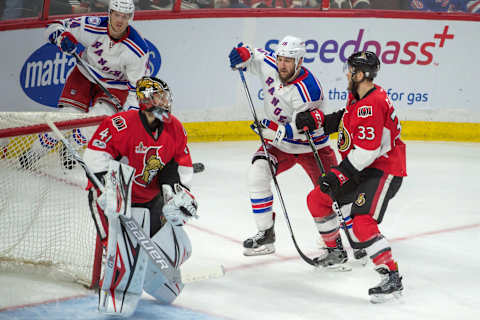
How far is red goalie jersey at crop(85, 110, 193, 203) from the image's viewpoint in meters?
3.10

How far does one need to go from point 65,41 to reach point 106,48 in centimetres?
26

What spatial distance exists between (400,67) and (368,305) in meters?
3.76

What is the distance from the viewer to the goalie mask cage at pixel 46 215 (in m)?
3.49

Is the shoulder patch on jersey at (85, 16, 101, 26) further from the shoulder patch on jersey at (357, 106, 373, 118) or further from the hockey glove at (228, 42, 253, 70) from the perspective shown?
the shoulder patch on jersey at (357, 106, 373, 118)

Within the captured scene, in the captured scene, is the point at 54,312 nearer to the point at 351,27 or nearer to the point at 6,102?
the point at 6,102

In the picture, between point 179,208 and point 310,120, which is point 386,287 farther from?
point 179,208

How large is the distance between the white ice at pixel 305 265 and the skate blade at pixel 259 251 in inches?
1.1

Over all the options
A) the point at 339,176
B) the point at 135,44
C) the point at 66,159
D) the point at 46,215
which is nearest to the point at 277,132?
the point at 339,176

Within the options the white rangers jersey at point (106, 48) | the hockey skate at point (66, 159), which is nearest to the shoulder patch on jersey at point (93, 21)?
the white rangers jersey at point (106, 48)

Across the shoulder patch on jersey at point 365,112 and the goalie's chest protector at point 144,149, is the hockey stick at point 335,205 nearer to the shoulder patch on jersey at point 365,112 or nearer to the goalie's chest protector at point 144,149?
the shoulder patch on jersey at point 365,112

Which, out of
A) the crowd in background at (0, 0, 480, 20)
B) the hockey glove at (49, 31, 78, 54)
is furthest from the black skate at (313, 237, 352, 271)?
the crowd in background at (0, 0, 480, 20)

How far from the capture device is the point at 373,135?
3.37 m

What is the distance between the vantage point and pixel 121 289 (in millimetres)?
3045

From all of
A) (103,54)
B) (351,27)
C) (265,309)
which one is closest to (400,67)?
(351,27)
